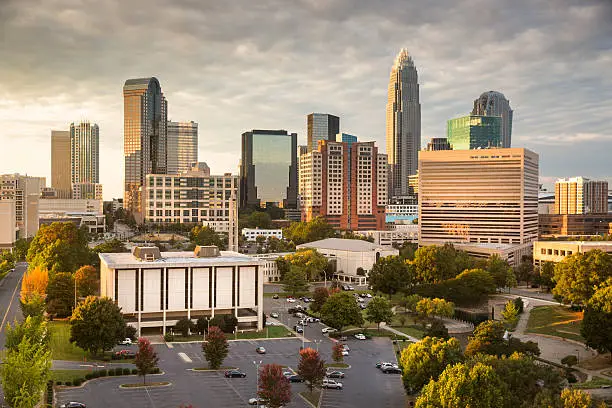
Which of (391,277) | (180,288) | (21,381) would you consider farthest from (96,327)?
(391,277)

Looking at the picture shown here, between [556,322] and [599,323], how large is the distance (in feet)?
70.4

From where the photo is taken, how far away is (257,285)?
84188mm

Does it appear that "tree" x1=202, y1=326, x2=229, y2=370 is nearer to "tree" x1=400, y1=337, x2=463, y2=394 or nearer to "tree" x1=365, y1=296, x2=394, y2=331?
"tree" x1=400, y1=337, x2=463, y2=394

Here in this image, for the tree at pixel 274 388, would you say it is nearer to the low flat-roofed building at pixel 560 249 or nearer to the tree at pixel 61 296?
the tree at pixel 61 296

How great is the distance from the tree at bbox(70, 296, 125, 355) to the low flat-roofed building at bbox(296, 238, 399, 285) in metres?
71.4

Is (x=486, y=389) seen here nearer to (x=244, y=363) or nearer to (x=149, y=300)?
(x=244, y=363)

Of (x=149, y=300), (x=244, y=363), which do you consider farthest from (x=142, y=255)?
(x=244, y=363)

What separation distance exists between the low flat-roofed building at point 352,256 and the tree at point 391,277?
1874cm

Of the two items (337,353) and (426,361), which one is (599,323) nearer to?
(426,361)

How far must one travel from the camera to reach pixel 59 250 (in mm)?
114875

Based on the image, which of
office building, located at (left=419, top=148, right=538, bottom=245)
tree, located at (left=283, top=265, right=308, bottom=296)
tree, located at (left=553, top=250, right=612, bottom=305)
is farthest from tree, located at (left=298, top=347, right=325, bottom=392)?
office building, located at (left=419, top=148, right=538, bottom=245)

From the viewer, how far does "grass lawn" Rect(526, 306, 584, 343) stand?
85875 millimetres

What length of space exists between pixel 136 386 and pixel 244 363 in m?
12.4

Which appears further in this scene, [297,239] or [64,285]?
[297,239]
